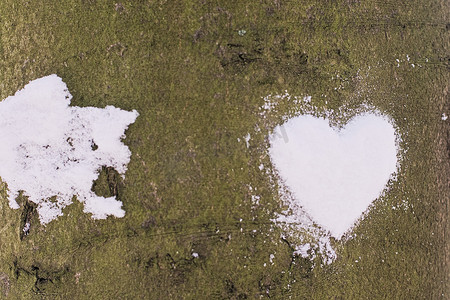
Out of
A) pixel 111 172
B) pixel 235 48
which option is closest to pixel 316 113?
pixel 235 48

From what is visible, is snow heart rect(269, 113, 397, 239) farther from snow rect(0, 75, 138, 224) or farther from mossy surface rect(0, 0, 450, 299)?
snow rect(0, 75, 138, 224)

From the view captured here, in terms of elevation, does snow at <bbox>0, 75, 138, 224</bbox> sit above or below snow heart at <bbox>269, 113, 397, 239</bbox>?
above

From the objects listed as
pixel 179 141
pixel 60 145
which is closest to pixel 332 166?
pixel 179 141

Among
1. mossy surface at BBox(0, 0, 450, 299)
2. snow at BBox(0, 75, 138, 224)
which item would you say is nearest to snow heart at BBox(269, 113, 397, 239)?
mossy surface at BBox(0, 0, 450, 299)

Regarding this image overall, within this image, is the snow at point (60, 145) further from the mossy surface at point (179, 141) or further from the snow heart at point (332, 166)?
the snow heart at point (332, 166)

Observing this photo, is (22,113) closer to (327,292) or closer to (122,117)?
(122,117)
